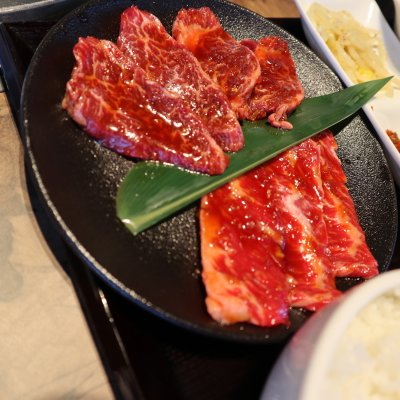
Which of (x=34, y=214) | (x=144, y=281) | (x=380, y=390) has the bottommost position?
(x=34, y=214)

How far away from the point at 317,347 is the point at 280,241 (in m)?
0.74

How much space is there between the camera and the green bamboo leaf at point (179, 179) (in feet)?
6.31

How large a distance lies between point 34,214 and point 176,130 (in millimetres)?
762

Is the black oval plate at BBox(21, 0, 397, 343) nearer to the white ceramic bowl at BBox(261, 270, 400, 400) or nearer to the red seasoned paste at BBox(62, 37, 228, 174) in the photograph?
the red seasoned paste at BBox(62, 37, 228, 174)

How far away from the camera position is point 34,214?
2176mm

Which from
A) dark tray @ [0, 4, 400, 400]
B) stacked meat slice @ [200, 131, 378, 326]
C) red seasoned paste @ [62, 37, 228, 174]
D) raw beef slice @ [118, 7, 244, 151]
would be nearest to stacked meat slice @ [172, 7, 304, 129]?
raw beef slice @ [118, 7, 244, 151]

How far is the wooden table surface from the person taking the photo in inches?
70.6

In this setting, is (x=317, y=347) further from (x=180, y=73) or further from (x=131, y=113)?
(x=180, y=73)

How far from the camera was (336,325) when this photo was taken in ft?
4.75

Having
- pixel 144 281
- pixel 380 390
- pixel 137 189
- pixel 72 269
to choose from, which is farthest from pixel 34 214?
pixel 380 390

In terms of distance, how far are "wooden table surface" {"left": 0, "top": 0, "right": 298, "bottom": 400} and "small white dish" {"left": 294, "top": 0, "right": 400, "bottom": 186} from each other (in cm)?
216

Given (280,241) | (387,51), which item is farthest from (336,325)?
(387,51)

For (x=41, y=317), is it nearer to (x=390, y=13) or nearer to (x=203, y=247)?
(x=203, y=247)

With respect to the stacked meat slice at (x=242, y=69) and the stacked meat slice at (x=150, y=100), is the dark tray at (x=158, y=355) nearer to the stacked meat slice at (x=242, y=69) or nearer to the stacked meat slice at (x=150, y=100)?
the stacked meat slice at (x=150, y=100)
